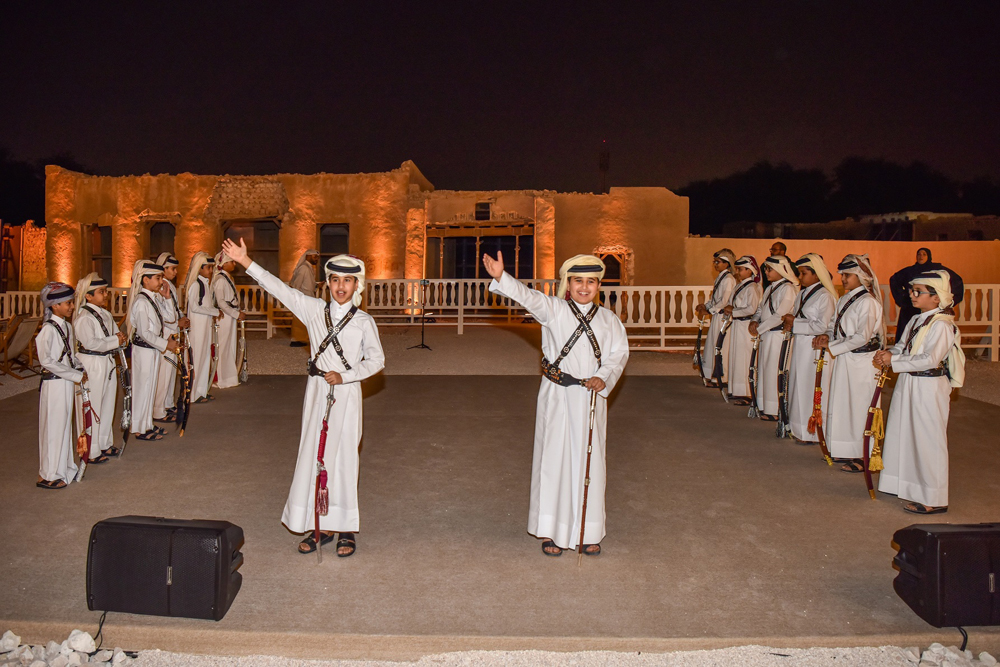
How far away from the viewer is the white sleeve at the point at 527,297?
389cm

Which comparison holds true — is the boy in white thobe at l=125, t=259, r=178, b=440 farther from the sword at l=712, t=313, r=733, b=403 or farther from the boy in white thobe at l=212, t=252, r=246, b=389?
the sword at l=712, t=313, r=733, b=403

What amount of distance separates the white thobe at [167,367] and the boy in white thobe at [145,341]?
0.18 meters

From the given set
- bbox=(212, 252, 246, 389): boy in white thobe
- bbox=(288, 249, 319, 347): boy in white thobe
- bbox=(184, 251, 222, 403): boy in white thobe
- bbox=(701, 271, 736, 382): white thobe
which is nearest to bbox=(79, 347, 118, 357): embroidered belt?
bbox=(184, 251, 222, 403): boy in white thobe

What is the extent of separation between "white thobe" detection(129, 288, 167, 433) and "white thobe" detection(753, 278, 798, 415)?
244 inches

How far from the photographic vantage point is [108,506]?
16.1 feet

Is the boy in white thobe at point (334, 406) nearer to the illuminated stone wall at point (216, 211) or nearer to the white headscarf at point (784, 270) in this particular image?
the white headscarf at point (784, 270)

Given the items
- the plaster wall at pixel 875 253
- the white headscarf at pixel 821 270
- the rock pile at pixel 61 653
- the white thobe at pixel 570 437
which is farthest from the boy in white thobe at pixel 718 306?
the plaster wall at pixel 875 253

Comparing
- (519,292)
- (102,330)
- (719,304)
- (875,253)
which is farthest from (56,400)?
(875,253)

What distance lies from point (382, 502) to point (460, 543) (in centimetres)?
98

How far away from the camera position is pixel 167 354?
7582 mm

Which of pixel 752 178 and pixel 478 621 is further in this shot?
pixel 752 178

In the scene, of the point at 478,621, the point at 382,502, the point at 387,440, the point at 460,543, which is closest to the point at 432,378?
the point at 387,440

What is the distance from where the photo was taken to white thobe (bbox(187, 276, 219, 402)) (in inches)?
330

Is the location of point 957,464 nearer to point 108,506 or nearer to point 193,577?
point 193,577
